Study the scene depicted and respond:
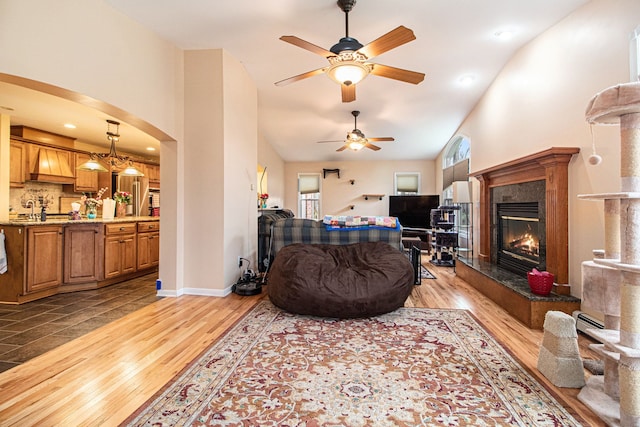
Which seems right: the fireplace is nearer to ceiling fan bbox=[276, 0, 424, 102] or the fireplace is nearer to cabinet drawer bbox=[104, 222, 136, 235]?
ceiling fan bbox=[276, 0, 424, 102]

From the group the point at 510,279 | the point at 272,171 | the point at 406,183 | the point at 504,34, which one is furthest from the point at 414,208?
the point at 504,34

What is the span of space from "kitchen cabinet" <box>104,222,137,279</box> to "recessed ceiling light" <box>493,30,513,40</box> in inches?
220

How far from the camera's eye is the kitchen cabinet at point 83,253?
382 centimetres

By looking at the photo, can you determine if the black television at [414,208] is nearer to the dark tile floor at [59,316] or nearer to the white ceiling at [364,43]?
the white ceiling at [364,43]

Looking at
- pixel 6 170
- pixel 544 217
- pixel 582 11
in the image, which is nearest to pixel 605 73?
pixel 582 11

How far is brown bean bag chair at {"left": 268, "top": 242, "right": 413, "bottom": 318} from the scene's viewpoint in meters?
2.80

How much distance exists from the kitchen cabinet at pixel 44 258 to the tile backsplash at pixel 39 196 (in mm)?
1127

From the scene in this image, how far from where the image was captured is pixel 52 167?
4.82m

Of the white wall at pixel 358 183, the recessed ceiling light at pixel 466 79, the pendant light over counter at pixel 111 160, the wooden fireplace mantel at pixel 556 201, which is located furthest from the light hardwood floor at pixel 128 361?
the white wall at pixel 358 183

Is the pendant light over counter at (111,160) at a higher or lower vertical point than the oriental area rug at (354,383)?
higher

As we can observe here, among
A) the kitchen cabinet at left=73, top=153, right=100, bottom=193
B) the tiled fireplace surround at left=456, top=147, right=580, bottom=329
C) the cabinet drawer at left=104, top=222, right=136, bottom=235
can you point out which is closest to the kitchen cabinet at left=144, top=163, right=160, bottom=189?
the kitchen cabinet at left=73, top=153, right=100, bottom=193

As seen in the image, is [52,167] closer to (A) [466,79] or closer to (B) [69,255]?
(B) [69,255]

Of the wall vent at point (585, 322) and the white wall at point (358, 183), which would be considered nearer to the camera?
the wall vent at point (585, 322)

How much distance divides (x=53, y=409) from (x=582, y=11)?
515 cm
